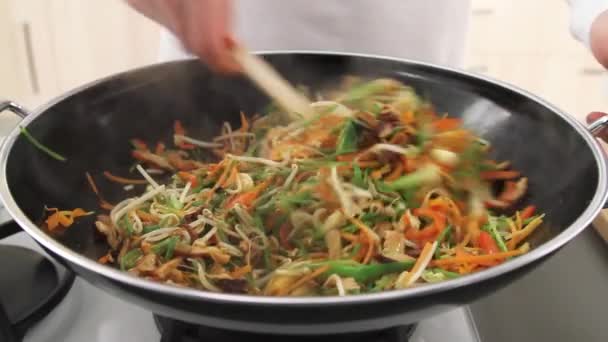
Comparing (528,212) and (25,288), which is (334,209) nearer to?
(528,212)

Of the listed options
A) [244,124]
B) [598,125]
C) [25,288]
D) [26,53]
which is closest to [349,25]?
[244,124]

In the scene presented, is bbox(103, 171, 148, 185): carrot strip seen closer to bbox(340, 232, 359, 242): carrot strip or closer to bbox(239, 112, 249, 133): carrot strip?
bbox(239, 112, 249, 133): carrot strip

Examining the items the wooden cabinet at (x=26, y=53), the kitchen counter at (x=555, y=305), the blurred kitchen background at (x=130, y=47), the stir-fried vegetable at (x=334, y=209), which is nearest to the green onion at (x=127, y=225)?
the stir-fried vegetable at (x=334, y=209)

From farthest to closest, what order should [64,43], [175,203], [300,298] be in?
[64,43], [175,203], [300,298]

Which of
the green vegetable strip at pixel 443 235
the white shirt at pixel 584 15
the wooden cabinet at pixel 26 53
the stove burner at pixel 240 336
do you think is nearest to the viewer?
the stove burner at pixel 240 336

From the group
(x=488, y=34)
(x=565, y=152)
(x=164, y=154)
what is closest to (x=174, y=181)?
(x=164, y=154)

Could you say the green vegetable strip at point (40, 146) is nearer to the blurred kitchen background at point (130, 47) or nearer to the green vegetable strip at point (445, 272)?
the green vegetable strip at point (445, 272)

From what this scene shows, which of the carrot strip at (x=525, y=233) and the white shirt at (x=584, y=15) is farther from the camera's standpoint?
the white shirt at (x=584, y=15)
